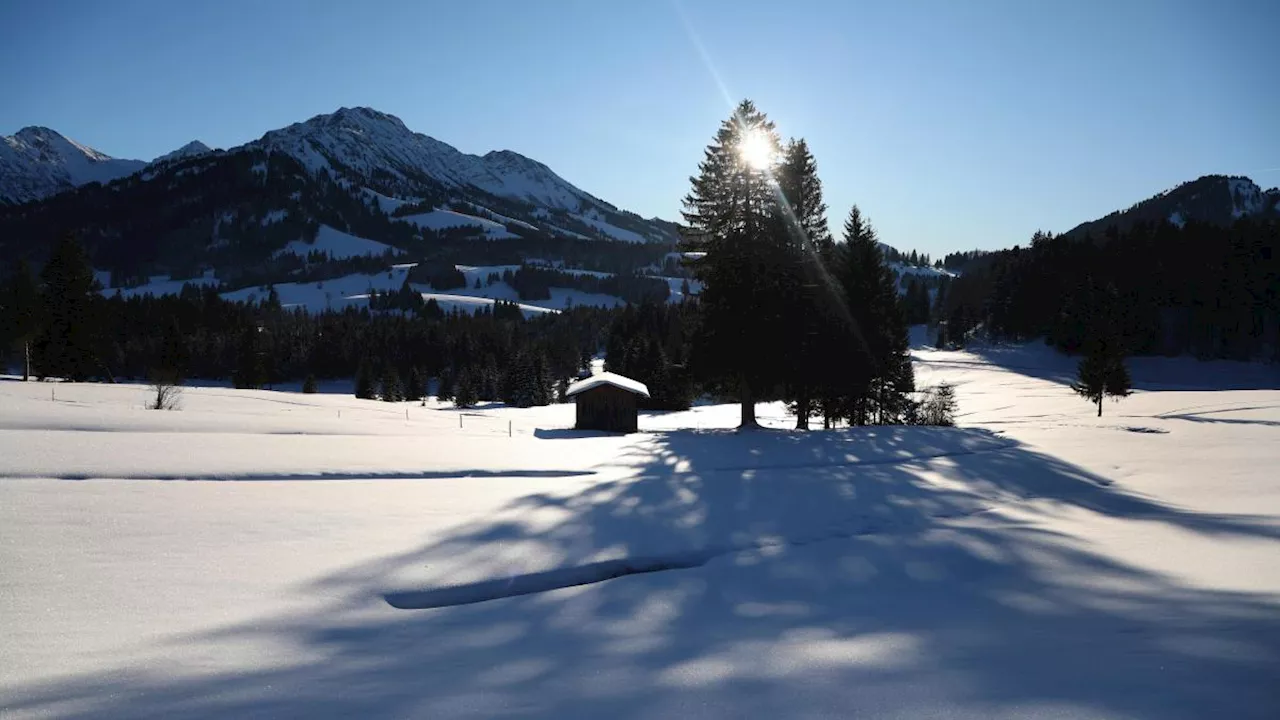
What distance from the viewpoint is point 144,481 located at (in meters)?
9.64

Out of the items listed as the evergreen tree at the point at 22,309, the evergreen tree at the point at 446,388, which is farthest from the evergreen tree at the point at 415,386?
the evergreen tree at the point at 22,309

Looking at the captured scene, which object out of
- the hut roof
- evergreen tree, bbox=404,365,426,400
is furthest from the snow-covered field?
evergreen tree, bbox=404,365,426,400

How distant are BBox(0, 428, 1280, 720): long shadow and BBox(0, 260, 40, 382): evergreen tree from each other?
48.5m

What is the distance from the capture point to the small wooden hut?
32406mm

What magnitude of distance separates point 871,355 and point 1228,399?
2444cm

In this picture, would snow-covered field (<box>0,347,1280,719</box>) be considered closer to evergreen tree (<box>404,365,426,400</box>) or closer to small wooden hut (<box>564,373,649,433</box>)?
small wooden hut (<box>564,373,649,433</box>)

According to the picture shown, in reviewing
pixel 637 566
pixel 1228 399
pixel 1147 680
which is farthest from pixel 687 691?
pixel 1228 399

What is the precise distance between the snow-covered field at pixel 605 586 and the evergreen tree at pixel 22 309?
34.6m

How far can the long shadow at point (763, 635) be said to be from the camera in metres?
3.48

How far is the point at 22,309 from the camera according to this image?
130 ft

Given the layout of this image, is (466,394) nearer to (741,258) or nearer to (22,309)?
(22,309)

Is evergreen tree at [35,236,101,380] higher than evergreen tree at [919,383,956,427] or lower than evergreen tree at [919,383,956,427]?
higher

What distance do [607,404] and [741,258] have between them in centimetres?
1140

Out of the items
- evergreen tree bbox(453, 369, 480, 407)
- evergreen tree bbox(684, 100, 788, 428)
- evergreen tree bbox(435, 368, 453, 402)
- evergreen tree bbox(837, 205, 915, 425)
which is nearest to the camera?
evergreen tree bbox(684, 100, 788, 428)
